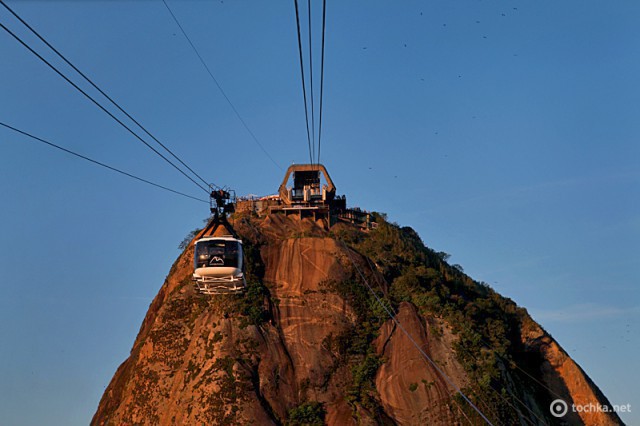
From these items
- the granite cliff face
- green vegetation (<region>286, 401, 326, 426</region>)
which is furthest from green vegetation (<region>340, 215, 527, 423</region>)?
green vegetation (<region>286, 401, 326, 426</region>)

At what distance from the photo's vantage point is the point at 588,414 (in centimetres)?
8706

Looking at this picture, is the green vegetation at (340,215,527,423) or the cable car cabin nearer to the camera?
the cable car cabin

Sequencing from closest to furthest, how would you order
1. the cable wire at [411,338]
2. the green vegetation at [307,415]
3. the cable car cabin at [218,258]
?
the cable car cabin at [218,258] → the green vegetation at [307,415] → the cable wire at [411,338]

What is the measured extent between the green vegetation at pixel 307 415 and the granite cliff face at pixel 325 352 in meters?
0.13

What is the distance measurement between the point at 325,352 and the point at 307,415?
25.9ft

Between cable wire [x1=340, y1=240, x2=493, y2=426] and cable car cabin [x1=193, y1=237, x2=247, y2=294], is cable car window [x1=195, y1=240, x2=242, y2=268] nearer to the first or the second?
Result: cable car cabin [x1=193, y1=237, x2=247, y2=294]

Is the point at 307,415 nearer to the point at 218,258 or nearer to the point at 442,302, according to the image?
the point at 442,302

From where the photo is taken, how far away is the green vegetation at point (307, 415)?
69.8 metres

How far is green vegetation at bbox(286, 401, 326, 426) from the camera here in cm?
6981

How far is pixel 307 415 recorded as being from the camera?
7056cm

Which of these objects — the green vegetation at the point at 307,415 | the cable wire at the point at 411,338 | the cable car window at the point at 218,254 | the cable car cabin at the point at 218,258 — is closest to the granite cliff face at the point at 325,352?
the green vegetation at the point at 307,415

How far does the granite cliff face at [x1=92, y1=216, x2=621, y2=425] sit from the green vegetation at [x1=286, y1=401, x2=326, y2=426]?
13 centimetres

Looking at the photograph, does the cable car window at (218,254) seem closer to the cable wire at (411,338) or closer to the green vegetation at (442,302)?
the cable wire at (411,338)

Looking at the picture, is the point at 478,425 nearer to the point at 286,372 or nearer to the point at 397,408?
the point at 397,408
